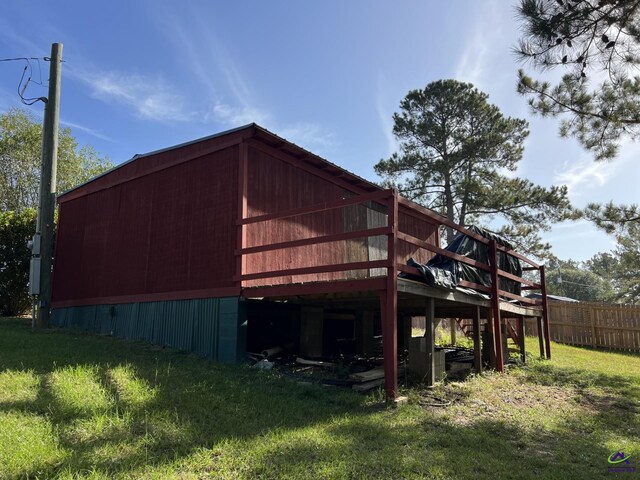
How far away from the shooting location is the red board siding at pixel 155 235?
8.03 meters

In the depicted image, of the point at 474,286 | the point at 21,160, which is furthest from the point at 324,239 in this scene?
the point at 21,160

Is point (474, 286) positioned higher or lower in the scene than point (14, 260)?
lower

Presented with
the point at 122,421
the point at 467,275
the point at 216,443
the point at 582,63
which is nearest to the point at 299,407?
the point at 216,443

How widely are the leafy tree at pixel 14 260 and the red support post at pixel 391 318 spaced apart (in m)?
11.5

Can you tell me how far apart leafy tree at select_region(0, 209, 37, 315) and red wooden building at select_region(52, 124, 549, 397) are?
2.88 meters

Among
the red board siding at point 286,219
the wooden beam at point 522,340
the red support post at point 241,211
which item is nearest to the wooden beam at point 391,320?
the red support post at point 241,211

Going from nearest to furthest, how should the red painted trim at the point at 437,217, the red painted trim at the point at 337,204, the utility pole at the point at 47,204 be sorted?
the red painted trim at the point at 337,204, the red painted trim at the point at 437,217, the utility pole at the point at 47,204

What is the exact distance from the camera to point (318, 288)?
6422 millimetres

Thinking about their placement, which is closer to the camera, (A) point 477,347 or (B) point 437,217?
(B) point 437,217

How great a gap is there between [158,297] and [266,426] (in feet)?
16.9

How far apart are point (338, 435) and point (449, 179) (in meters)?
19.2

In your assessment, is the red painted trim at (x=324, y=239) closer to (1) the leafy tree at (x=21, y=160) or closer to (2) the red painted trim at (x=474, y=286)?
(2) the red painted trim at (x=474, y=286)

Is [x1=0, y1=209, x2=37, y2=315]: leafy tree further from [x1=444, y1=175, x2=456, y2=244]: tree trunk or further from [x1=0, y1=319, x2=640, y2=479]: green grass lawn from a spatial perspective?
[x1=444, y1=175, x2=456, y2=244]: tree trunk

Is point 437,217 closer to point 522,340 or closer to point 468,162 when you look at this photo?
point 522,340
